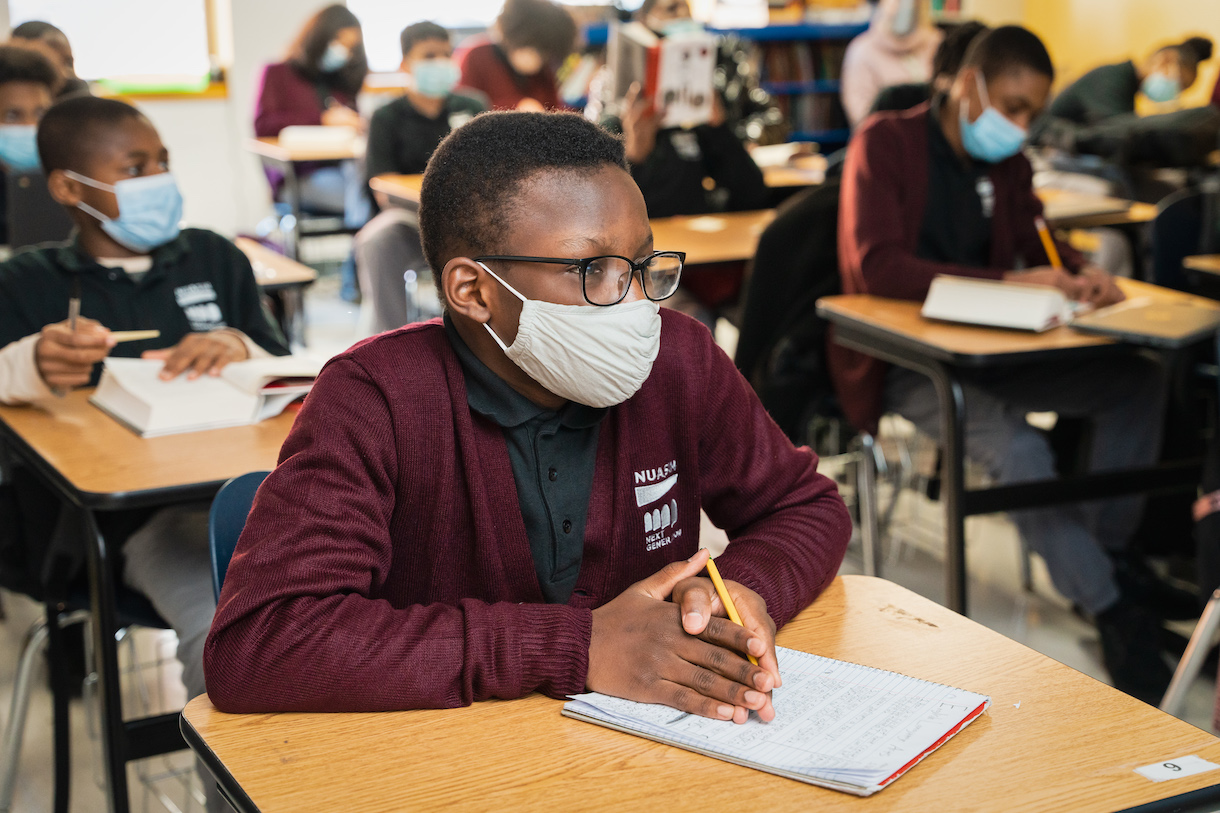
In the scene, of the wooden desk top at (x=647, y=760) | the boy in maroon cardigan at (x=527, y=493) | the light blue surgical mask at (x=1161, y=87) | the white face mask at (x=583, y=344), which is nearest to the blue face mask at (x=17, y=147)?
the boy in maroon cardigan at (x=527, y=493)

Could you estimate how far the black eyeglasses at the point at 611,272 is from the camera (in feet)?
3.50

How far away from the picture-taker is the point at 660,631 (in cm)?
96

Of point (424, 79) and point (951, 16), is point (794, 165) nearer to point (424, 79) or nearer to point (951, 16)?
point (424, 79)

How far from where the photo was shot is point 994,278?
2.54 meters

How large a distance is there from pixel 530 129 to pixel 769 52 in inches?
286

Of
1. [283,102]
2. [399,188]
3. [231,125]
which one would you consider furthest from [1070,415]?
[231,125]

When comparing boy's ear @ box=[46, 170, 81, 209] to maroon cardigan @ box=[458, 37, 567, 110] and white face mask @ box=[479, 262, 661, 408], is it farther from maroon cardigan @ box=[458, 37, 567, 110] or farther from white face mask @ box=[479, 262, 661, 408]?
maroon cardigan @ box=[458, 37, 567, 110]

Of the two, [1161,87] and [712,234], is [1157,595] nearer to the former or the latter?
[712,234]

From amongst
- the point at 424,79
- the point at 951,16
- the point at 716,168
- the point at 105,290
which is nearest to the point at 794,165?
the point at 716,168

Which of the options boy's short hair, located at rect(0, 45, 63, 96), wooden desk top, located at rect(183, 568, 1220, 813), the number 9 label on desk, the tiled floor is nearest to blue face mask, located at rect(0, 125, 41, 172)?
boy's short hair, located at rect(0, 45, 63, 96)

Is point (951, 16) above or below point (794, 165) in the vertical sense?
above

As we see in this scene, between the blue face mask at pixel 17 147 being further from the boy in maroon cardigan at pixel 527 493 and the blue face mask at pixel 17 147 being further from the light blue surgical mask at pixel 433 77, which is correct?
the boy in maroon cardigan at pixel 527 493

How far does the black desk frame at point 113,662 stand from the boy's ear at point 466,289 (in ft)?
1.81

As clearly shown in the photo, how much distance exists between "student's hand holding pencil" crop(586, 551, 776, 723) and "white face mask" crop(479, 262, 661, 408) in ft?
0.72
